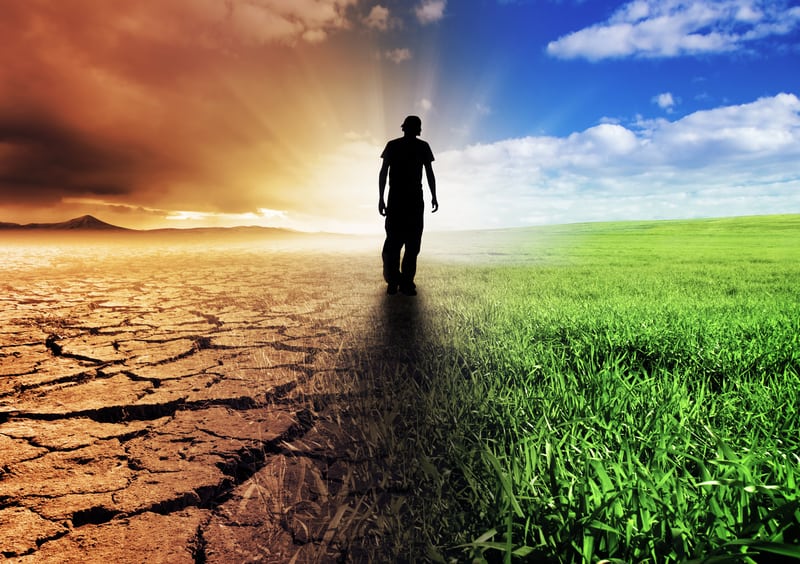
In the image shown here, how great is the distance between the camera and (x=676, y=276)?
7277mm

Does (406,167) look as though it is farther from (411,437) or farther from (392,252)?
(411,437)

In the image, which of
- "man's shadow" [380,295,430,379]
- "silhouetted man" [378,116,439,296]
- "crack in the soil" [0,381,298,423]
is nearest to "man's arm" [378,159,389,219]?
"silhouetted man" [378,116,439,296]

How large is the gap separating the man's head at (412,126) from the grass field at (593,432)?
2.25m

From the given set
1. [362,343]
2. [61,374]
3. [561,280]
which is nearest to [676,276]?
[561,280]

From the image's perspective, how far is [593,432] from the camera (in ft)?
5.42

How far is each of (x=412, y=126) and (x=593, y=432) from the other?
13.8ft

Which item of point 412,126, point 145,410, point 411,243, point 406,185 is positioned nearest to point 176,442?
point 145,410

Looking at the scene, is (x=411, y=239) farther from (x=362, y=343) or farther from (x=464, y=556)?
(x=464, y=556)

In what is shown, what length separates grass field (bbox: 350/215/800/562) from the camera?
1.07 metres

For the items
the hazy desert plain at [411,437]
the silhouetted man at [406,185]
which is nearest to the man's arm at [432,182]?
the silhouetted man at [406,185]

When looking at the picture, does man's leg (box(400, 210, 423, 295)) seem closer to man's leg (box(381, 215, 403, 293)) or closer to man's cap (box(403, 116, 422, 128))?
man's leg (box(381, 215, 403, 293))

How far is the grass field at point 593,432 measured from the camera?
3.50 ft

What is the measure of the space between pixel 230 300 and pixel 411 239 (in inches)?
94.9

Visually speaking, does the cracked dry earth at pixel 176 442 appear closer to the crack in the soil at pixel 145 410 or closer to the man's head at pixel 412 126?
the crack in the soil at pixel 145 410
